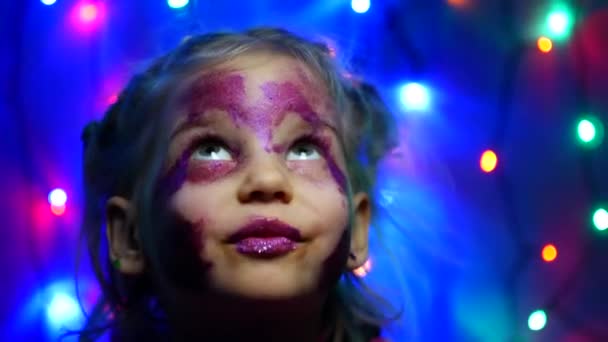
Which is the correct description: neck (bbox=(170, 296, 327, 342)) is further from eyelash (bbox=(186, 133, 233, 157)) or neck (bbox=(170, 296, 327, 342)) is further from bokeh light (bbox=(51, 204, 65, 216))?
bokeh light (bbox=(51, 204, 65, 216))

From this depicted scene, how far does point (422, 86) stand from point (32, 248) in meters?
0.62

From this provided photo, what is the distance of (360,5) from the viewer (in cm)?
127

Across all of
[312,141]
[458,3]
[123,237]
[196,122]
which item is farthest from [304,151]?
[458,3]

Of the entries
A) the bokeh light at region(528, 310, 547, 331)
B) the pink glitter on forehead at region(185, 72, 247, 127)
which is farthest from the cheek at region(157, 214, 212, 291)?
the bokeh light at region(528, 310, 547, 331)

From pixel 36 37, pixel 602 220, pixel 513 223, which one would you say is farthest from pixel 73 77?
pixel 602 220

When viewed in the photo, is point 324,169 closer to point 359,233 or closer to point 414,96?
point 359,233

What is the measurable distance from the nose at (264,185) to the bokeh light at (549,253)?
24.7 inches

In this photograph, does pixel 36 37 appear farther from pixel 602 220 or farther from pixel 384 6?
pixel 602 220

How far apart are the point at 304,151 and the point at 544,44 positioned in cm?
63

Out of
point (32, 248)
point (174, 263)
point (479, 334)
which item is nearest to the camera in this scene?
point (174, 263)

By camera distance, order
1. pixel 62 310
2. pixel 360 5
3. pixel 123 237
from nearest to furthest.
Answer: pixel 123 237 < pixel 62 310 < pixel 360 5

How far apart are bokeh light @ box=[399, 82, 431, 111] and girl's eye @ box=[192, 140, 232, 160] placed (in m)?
0.48

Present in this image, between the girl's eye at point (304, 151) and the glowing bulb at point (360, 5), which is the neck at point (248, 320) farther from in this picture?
the glowing bulb at point (360, 5)

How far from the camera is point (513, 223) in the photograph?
1313mm
